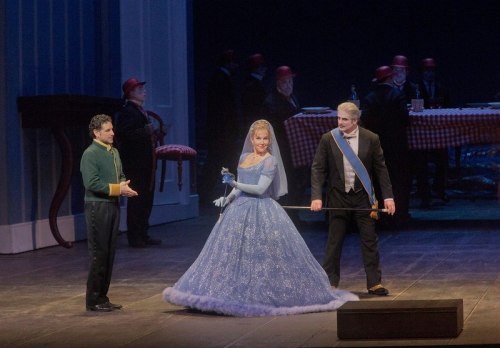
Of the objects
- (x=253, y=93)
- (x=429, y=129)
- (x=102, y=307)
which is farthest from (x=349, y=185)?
(x=253, y=93)

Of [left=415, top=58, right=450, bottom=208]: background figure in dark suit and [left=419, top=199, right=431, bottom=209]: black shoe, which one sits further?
[left=419, top=199, right=431, bottom=209]: black shoe

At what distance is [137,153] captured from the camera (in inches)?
440

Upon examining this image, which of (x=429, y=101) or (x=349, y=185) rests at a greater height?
(x=429, y=101)

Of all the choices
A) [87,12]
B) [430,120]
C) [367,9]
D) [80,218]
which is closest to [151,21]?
[87,12]

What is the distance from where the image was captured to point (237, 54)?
60.6ft

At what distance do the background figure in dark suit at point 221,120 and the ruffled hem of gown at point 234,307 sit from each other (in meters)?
7.28

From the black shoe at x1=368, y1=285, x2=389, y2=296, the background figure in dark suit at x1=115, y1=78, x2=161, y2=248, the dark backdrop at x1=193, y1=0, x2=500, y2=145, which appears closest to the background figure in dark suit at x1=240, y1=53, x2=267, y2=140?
the background figure in dark suit at x1=115, y1=78, x2=161, y2=248

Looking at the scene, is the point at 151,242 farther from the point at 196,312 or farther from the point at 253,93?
the point at 196,312

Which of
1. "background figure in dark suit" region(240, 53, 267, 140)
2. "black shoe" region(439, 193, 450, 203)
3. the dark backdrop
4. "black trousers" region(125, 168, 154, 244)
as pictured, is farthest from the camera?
the dark backdrop

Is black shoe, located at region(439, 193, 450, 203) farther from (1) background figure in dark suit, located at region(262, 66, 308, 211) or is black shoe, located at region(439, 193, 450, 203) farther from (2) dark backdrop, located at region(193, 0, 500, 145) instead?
(2) dark backdrop, located at region(193, 0, 500, 145)

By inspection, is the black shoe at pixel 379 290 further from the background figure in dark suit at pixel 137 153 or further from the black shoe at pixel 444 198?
the black shoe at pixel 444 198

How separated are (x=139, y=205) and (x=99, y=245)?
12.6 ft
